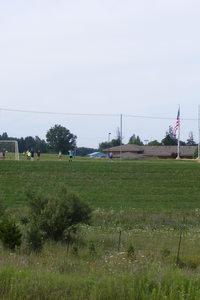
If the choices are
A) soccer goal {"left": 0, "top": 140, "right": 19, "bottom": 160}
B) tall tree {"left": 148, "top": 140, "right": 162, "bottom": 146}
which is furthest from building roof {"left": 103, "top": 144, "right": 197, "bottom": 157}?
soccer goal {"left": 0, "top": 140, "right": 19, "bottom": 160}

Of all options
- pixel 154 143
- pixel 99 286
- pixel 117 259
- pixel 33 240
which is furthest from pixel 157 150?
pixel 99 286

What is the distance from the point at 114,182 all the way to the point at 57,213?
22514mm

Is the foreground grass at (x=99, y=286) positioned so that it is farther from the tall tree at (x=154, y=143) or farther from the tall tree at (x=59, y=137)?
the tall tree at (x=154, y=143)

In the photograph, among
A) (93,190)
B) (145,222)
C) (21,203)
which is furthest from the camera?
(93,190)

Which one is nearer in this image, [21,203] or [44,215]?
[44,215]

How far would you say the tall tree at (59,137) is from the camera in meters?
110

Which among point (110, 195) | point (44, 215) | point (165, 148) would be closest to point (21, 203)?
point (110, 195)

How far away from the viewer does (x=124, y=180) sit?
3672 cm

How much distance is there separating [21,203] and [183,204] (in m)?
9.53

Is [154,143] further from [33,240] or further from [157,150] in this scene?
[33,240]

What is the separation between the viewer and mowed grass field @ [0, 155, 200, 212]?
97.2 feet

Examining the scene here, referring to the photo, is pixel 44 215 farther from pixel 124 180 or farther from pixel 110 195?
pixel 124 180

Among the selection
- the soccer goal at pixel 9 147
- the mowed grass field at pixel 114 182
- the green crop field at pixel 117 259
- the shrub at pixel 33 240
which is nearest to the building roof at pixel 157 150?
the soccer goal at pixel 9 147

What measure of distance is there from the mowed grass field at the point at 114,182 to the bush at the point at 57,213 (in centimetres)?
1206
